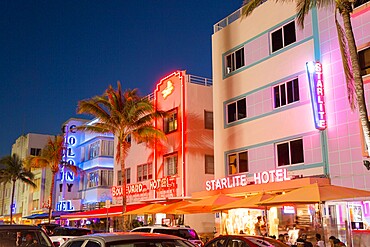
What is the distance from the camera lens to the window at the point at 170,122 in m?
31.8

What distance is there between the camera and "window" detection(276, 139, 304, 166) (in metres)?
21.5

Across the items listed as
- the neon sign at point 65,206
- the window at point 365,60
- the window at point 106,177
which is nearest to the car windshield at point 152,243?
the window at point 365,60

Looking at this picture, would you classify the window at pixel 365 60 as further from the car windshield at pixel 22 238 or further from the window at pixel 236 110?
the car windshield at pixel 22 238

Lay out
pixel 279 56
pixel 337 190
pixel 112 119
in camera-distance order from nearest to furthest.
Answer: pixel 337 190 < pixel 279 56 < pixel 112 119

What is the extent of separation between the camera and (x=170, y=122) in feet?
107

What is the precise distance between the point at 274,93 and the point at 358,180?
6.95 meters

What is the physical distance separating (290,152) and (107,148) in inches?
1085

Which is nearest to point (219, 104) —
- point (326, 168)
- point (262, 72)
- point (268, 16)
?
point (262, 72)

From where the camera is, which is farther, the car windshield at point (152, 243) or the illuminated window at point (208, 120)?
the illuminated window at point (208, 120)

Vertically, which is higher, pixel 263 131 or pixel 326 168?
pixel 263 131

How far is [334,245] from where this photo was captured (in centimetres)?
1532

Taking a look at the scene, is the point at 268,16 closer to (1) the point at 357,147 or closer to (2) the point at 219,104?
(2) the point at 219,104

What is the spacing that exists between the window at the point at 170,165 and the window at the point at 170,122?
1.87m

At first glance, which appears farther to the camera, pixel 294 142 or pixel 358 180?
pixel 294 142
